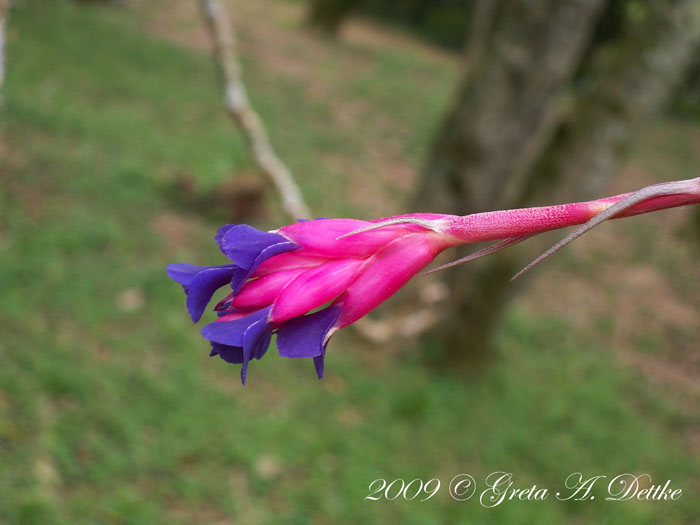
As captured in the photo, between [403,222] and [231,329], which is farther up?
[403,222]

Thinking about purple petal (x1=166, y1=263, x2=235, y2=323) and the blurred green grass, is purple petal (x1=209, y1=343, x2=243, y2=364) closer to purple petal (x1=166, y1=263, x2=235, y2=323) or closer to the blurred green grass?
purple petal (x1=166, y1=263, x2=235, y2=323)

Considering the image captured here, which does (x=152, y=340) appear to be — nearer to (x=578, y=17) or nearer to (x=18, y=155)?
(x=18, y=155)

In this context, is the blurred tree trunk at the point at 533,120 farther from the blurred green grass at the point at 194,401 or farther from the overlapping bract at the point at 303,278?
the overlapping bract at the point at 303,278

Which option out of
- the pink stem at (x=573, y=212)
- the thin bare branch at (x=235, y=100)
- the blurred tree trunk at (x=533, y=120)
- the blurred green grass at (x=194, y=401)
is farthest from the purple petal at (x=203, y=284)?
the blurred tree trunk at (x=533, y=120)

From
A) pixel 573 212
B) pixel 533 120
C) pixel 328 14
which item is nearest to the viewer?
pixel 573 212

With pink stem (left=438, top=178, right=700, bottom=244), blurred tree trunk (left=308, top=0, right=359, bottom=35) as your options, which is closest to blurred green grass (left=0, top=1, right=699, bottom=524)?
pink stem (left=438, top=178, right=700, bottom=244)

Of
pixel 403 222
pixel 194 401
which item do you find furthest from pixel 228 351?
pixel 194 401

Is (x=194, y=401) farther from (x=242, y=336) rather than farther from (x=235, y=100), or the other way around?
(x=242, y=336)
